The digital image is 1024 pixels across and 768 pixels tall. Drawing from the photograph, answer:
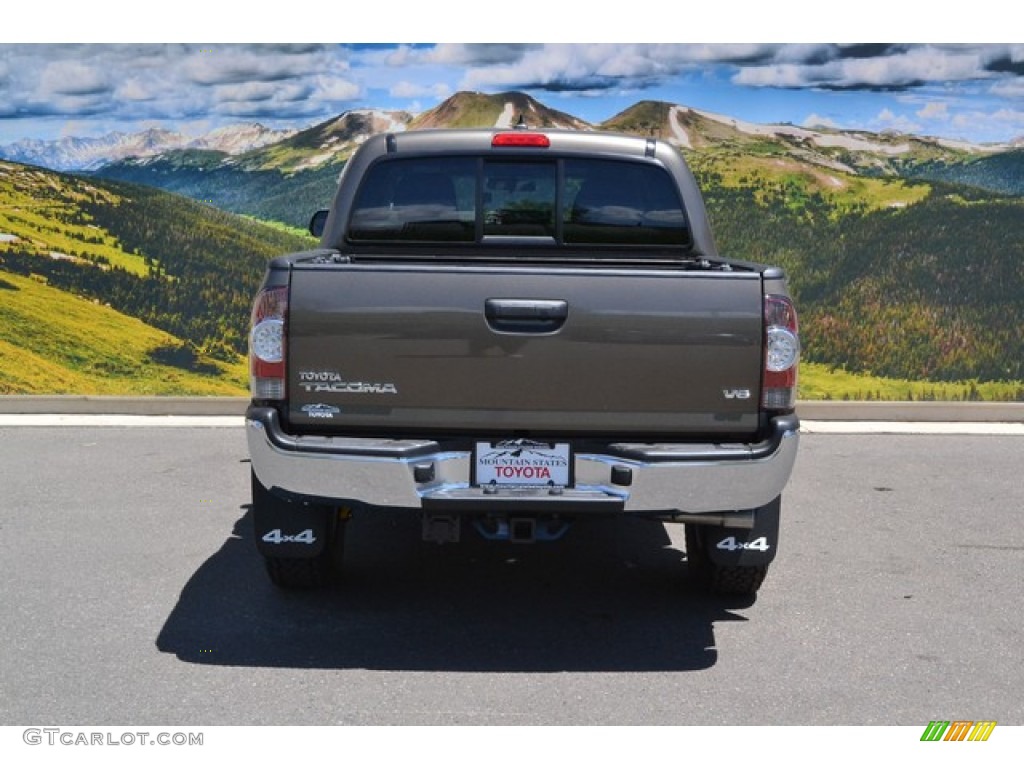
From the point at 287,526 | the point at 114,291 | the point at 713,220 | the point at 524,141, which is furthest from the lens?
the point at 713,220

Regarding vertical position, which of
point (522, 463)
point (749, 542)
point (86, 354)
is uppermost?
point (522, 463)

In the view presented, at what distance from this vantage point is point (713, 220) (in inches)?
545

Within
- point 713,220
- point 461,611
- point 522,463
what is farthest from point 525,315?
point 713,220

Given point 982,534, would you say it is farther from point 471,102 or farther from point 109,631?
point 471,102

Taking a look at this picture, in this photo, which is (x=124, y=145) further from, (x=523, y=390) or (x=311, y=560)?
(x=523, y=390)

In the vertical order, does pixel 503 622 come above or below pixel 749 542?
below

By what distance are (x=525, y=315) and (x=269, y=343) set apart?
0.97 metres

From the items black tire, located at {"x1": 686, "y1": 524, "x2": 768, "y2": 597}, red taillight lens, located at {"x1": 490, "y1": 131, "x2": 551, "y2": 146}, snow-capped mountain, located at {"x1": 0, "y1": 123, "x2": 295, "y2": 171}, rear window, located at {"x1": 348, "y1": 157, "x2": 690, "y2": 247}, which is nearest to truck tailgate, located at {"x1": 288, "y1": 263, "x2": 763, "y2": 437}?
black tire, located at {"x1": 686, "y1": 524, "x2": 768, "y2": 597}

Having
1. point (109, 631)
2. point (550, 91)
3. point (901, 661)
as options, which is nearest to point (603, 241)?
point (901, 661)

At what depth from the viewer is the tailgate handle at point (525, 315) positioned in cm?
503

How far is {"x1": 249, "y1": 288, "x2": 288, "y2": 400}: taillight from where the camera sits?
16.6 feet

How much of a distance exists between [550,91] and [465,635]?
28.2 ft

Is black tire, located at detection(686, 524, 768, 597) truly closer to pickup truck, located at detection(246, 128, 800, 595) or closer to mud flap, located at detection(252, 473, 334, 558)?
pickup truck, located at detection(246, 128, 800, 595)

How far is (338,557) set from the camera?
20.3ft
